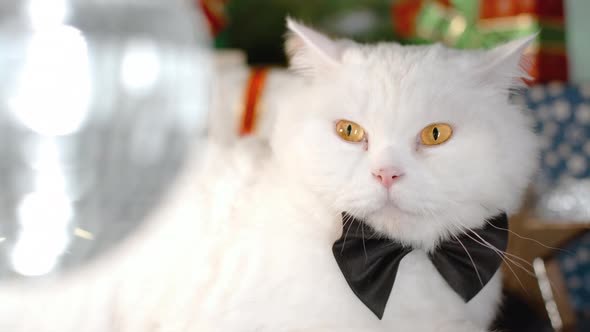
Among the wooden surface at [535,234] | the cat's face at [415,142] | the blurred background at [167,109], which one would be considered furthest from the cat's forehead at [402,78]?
the wooden surface at [535,234]

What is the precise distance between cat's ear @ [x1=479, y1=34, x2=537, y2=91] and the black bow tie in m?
0.24

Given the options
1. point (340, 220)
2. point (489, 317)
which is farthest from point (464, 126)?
point (489, 317)

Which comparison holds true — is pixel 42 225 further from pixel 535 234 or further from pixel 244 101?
pixel 535 234

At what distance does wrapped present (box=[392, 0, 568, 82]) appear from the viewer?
1.57m

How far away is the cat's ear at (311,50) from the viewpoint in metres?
0.86

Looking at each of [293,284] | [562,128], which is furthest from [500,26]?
[293,284]

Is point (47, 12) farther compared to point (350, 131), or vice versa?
point (47, 12)

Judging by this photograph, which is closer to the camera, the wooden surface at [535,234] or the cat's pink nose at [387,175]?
the cat's pink nose at [387,175]

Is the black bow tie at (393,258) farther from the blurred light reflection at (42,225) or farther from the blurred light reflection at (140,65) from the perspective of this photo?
the blurred light reflection at (140,65)

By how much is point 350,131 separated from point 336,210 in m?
0.14

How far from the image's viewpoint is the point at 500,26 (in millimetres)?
1622

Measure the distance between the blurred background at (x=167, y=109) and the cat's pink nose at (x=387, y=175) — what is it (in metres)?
0.30

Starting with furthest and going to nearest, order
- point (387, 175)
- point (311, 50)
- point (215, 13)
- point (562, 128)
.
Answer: point (215, 13), point (562, 128), point (311, 50), point (387, 175)

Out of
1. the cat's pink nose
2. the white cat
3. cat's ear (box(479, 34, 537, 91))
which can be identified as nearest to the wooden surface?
the white cat
